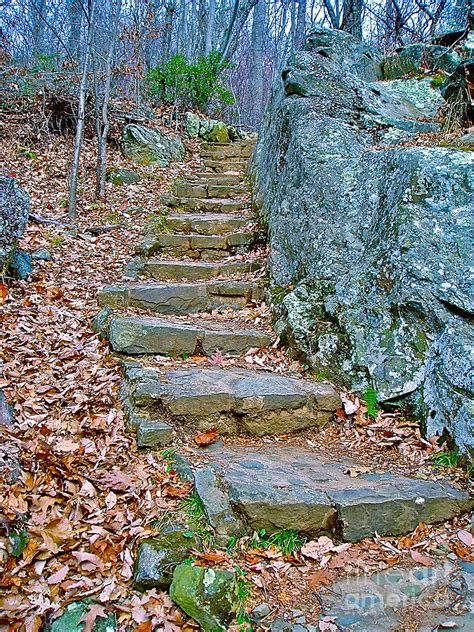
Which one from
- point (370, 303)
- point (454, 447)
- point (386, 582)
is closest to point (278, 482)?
point (386, 582)

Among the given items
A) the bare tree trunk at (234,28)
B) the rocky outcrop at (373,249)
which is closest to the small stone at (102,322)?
the rocky outcrop at (373,249)

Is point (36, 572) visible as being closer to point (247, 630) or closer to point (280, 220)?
point (247, 630)

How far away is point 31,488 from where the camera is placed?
105 inches

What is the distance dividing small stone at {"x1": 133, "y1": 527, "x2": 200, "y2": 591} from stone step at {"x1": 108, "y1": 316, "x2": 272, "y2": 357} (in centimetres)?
188

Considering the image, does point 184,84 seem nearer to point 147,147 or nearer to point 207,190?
point 147,147

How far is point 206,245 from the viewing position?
620 cm

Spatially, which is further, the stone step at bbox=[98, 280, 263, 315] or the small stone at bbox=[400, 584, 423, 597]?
the stone step at bbox=[98, 280, 263, 315]

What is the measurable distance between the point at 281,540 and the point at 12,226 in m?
4.10

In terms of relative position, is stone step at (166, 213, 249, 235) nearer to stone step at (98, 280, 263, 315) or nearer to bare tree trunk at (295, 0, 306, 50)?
stone step at (98, 280, 263, 315)

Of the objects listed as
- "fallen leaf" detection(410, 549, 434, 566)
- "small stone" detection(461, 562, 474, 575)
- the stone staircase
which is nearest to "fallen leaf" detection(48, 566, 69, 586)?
the stone staircase

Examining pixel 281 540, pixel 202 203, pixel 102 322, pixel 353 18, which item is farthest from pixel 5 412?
pixel 353 18

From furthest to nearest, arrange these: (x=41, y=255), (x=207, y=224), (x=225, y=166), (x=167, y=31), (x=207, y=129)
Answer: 1. (x=167, y=31)
2. (x=207, y=129)
3. (x=225, y=166)
4. (x=207, y=224)
5. (x=41, y=255)

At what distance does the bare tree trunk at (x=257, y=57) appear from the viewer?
18.1 m

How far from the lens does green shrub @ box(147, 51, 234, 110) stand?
37.2ft
